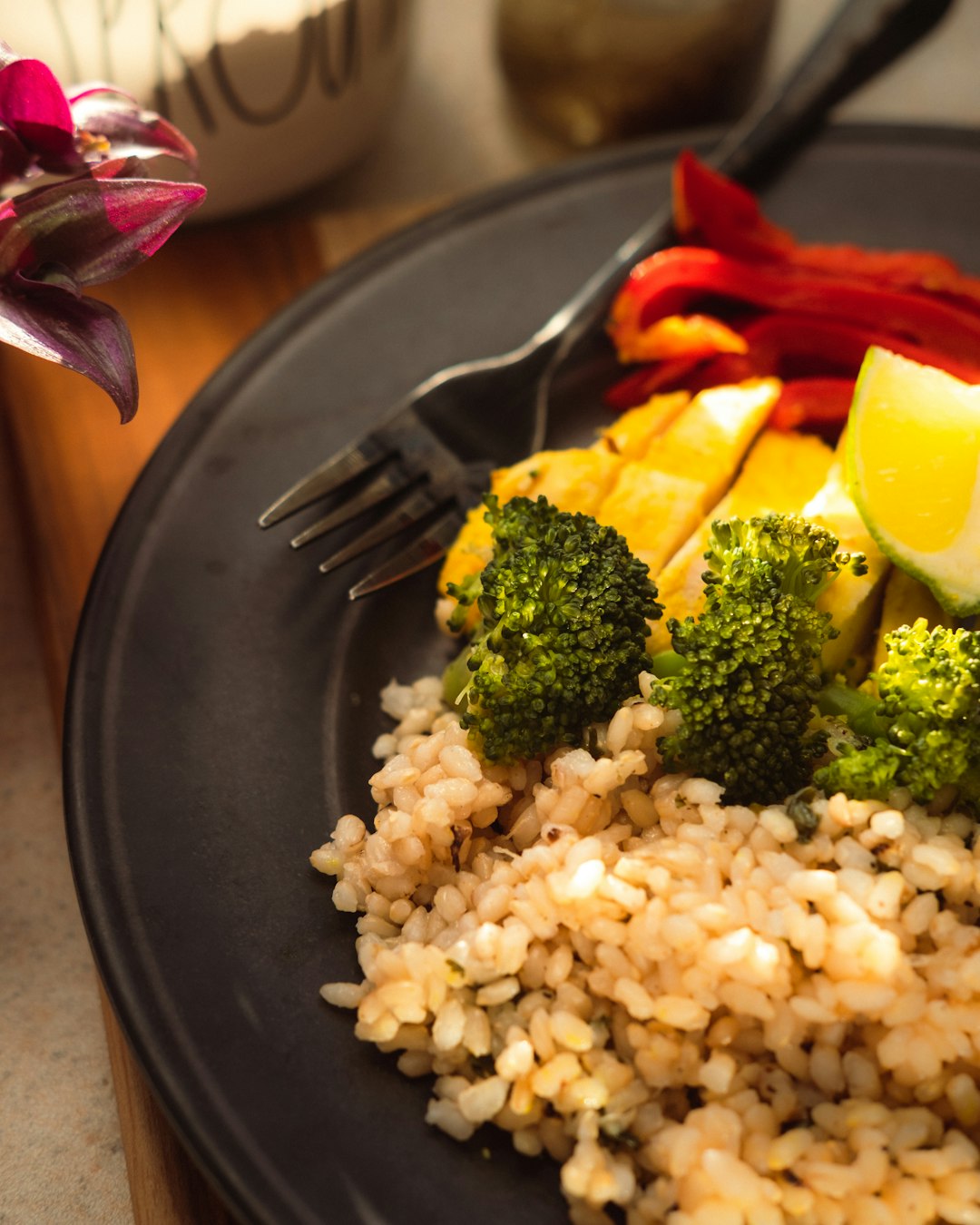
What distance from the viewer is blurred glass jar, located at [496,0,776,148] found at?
303 cm

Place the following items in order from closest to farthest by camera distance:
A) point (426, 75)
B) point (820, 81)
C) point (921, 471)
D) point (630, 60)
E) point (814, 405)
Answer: point (921, 471) < point (814, 405) < point (820, 81) < point (630, 60) < point (426, 75)

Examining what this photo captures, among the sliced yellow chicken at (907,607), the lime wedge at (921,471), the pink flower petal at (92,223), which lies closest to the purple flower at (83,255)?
the pink flower petal at (92,223)

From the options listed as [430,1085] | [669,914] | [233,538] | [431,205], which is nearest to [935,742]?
[669,914]

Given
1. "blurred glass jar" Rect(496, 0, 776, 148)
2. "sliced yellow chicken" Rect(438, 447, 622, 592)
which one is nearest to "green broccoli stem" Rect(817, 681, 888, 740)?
"sliced yellow chicken" Rect(438, 447, 622, 592)

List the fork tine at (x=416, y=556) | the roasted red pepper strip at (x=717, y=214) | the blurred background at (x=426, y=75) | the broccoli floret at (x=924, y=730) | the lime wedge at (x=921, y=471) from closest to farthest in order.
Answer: the broccoli floret at (x=924, y=730)
the lime wedge at (x=921, y=471)
the fork tine at (x=416, y=556)
the blurred background at (x=426, y=75)
the roasted red pepper strip at (x=717, y=214)

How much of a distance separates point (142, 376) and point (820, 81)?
181 centimetres

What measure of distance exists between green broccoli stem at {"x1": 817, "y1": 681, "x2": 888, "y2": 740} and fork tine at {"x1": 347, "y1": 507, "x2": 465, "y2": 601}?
78cm

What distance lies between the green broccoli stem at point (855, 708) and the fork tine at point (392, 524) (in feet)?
2.76

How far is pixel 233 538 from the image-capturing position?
2346mm

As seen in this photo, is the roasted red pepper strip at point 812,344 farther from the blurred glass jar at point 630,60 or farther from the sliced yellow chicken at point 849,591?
the blurred glass jar at point 630,60

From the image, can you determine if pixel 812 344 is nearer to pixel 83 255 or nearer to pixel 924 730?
pixel 924 730

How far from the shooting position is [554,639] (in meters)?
1.98

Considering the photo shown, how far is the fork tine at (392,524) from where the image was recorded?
7.50 ft

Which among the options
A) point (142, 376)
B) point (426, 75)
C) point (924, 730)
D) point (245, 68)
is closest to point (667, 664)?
point (924, 730)
